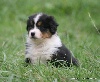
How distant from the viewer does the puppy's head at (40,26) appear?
26.3 ft

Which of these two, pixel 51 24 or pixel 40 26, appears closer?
pixel 40 26

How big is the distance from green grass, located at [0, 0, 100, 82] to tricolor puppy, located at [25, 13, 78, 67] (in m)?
0.23

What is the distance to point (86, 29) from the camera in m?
13.9

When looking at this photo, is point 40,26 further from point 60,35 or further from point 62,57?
point 60,35

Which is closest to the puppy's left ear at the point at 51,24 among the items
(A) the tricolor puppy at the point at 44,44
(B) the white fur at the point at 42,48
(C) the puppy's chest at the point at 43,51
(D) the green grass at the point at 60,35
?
(A) the tricolor puppy at the point at 44,44

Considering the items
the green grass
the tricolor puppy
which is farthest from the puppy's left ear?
the green grass

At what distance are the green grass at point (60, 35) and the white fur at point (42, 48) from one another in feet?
0.69

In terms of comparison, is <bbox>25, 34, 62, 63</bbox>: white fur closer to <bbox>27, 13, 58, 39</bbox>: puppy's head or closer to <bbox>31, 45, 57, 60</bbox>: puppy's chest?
<bbox>31, 45, 57, 60</bbox>: puppy's chest

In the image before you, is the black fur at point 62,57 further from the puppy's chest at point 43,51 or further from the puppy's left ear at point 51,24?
the puppy's left ear at point 51,24

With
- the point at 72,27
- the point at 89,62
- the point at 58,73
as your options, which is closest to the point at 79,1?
the point at 72,27

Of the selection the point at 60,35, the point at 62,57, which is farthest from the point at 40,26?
the point at 60,35

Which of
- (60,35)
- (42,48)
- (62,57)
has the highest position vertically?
(60,35)

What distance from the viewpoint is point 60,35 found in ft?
37.0

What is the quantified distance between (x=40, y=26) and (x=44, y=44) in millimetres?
339
